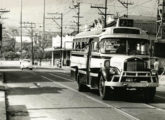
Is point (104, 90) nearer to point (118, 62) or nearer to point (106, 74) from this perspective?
point (106, 74)

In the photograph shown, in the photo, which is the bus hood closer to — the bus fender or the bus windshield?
the bus fender

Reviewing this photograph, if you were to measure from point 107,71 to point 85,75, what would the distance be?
11.0ft

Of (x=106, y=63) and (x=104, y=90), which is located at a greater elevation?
(x=106, y=63)

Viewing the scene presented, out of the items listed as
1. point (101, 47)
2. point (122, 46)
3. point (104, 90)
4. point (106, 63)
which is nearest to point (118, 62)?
point (106, 63)

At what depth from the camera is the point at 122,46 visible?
57.1ft

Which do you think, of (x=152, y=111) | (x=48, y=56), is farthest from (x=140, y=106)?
(x=48, y=56)

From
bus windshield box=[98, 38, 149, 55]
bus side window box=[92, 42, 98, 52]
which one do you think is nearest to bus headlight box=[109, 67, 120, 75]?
bus windshield box=[98, 38, 149, 55]

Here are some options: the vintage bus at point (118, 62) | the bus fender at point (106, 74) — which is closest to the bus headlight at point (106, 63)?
the vintage bus at point (118, 62)

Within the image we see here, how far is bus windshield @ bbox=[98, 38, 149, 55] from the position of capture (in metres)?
17.2

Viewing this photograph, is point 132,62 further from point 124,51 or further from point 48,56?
point 48,56

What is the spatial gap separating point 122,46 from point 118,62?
151 centimetres

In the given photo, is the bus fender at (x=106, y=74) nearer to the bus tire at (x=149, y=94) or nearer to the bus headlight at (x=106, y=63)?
the bus headlight at (x=106, y=63)

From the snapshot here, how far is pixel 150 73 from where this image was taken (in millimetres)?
16125

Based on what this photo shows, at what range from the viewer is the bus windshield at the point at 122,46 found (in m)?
17.2
